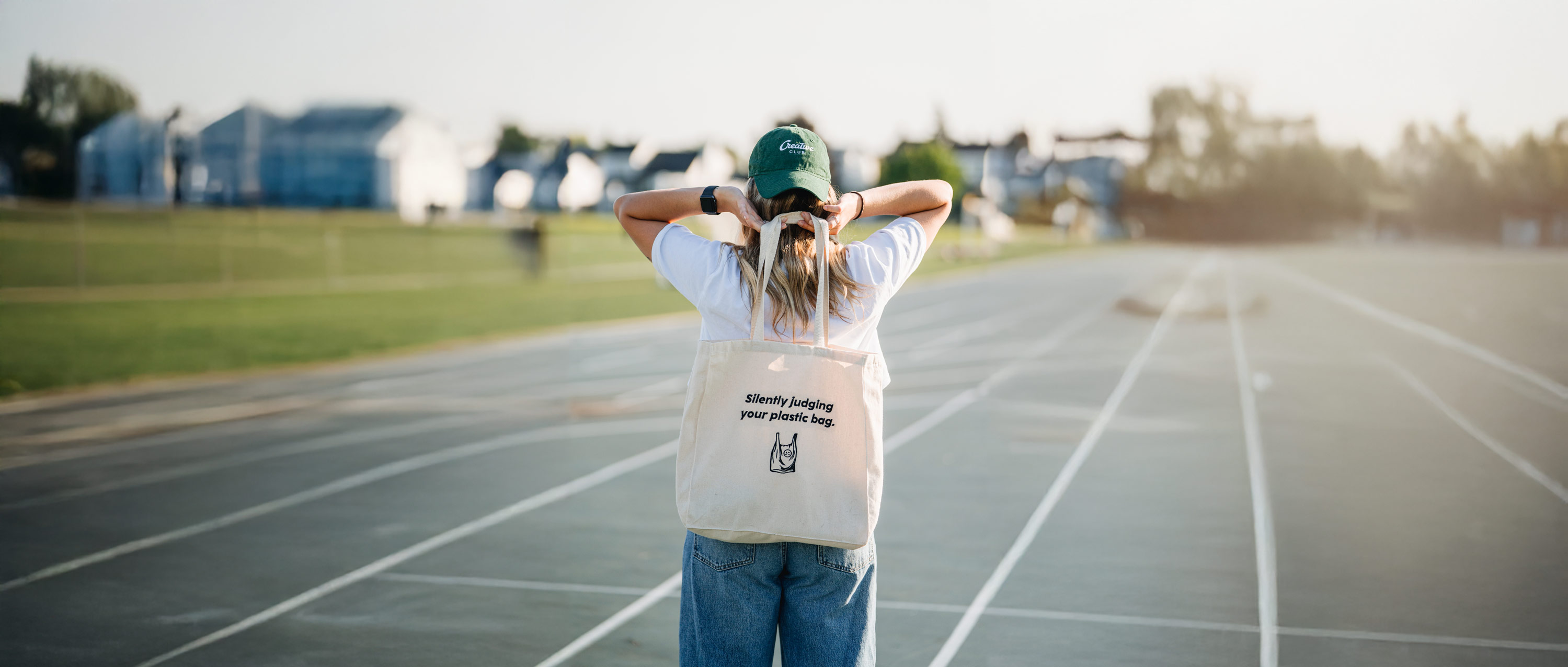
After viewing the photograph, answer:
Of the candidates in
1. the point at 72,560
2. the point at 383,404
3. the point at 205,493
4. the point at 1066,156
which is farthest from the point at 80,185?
the point at 1066,156

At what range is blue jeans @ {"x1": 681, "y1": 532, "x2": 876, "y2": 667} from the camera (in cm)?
272

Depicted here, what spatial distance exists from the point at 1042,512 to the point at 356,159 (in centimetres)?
2851

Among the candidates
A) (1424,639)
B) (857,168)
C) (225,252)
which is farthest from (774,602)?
(857,168)

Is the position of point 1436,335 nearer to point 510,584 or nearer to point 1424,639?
point 1424,639

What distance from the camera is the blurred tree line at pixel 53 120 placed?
20250 mm

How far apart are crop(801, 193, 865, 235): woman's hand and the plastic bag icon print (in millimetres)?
471

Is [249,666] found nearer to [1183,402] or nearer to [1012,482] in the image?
[1012,482]

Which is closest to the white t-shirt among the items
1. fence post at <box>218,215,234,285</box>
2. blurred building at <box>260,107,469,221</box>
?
fence post at <box>218,215,234,285</box>

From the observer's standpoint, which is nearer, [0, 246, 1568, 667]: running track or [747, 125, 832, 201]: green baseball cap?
[747, 125, 832, 201]: green baseball cap

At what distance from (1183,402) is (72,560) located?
10.1 meters

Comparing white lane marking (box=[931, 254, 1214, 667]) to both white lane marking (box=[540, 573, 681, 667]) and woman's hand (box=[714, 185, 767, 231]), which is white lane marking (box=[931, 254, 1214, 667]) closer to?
white lane marking (box=[540, 573, 681, 667])

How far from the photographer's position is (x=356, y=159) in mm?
32344

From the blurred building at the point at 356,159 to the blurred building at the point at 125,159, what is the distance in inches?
150

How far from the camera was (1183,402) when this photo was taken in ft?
41.5
